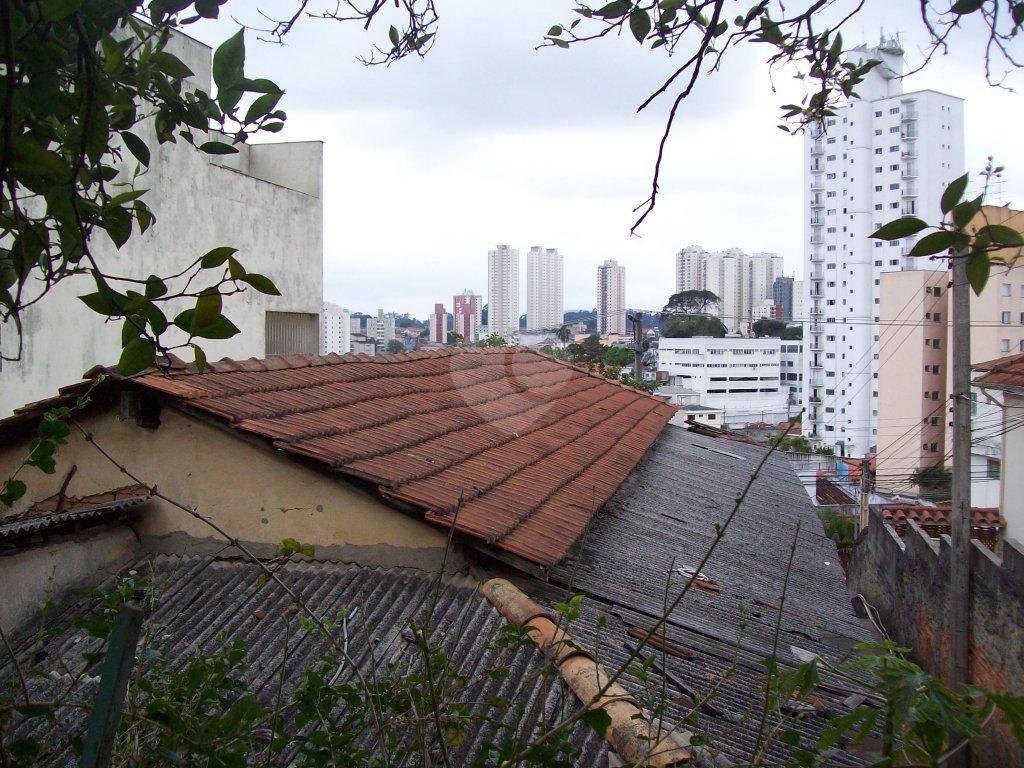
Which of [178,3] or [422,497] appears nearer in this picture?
[178,3]

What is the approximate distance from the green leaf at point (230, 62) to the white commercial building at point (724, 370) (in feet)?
121

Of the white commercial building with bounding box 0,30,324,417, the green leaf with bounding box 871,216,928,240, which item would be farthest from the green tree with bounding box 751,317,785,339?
the green leaf with bounding box 871,216,928,240

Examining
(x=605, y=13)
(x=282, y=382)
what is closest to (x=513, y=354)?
(x=282, y=382)

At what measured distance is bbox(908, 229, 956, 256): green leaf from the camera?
160cm

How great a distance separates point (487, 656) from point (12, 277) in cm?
236

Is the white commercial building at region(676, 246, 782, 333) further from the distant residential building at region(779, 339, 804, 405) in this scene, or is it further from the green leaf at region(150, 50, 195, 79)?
the green leaf at region(150, 50, 195, 79)

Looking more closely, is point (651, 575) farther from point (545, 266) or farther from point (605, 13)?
point (545, 266)

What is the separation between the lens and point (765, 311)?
44.0 metres

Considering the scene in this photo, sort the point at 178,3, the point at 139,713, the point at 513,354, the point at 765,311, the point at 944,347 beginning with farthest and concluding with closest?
the point at 765,311
the point at 944,347
the point at 513,354
the point at 178,3
the point at 139,713

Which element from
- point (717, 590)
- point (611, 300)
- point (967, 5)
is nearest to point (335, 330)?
point (611, 300)

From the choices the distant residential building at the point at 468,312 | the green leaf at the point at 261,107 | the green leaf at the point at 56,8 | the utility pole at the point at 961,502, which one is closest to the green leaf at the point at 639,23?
the green leaf at the point at 261,107

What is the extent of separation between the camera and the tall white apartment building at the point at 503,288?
17.9 m

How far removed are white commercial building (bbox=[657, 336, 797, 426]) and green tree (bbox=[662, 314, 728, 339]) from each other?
1.37 ft

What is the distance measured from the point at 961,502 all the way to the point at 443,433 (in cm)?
592
